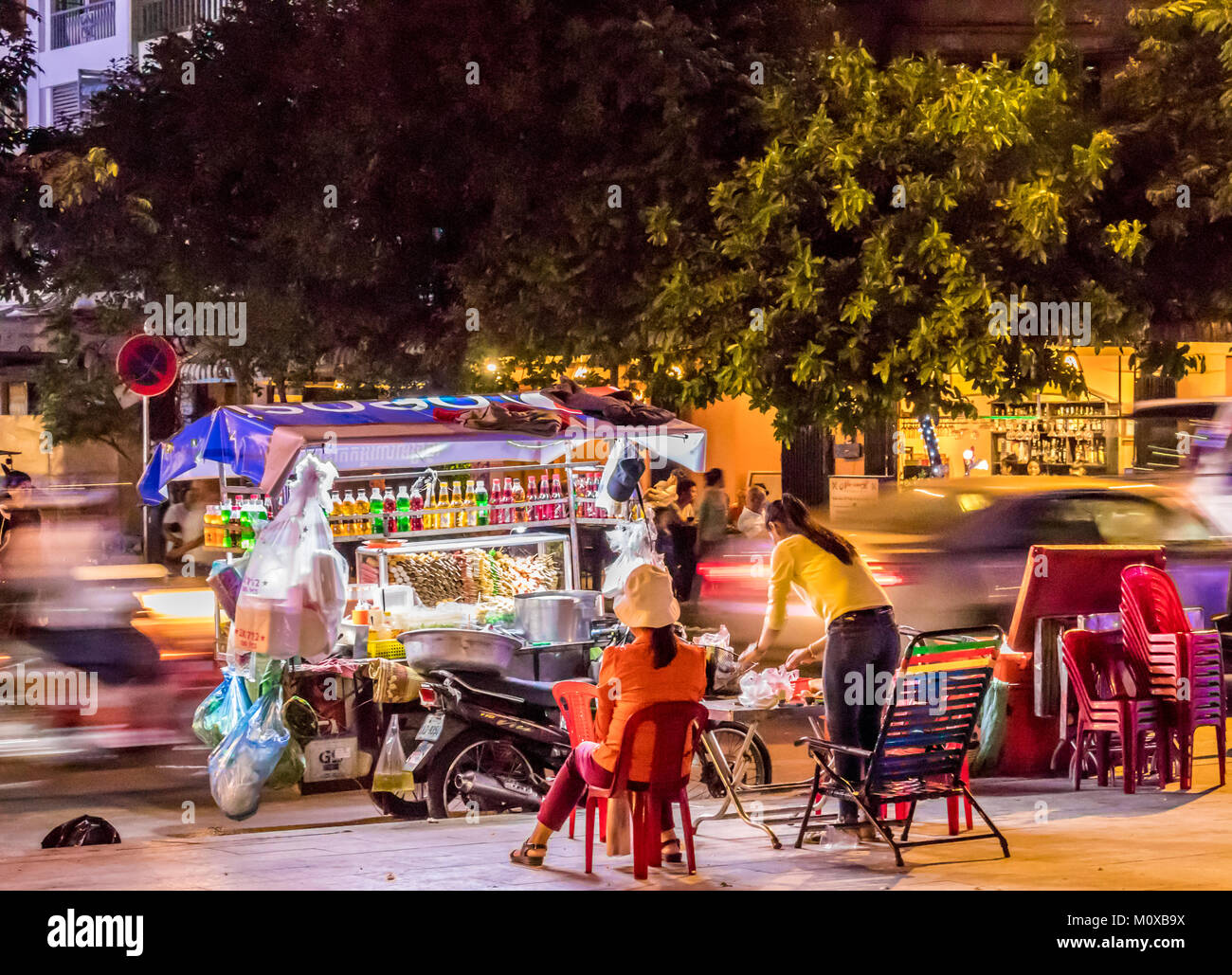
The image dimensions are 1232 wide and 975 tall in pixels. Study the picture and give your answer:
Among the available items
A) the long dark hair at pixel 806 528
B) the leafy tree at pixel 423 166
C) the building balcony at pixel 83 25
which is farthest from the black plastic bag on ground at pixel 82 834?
the building balcony at pixel 83 25

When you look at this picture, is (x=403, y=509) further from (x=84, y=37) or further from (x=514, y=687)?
(x=84, y=37)

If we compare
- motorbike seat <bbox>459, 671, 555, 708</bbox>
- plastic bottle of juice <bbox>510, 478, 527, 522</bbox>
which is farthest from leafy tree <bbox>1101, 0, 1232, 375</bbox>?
motorbike seat <bbox>459, 671, 555, 708</bbox>

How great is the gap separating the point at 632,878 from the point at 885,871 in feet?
3.57

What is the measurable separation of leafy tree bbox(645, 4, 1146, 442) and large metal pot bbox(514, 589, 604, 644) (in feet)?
13.1

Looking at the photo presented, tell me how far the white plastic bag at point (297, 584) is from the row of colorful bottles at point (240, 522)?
1.28 m

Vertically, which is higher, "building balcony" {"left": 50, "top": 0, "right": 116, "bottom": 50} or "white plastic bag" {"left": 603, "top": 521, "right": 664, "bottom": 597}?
"building balcony" {"left": 50, "top": 0, "right": 116, "bottom": 50}

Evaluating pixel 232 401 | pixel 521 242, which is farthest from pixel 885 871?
pixel 232 401

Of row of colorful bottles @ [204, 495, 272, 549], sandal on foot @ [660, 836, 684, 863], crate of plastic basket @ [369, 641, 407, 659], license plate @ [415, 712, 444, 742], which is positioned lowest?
sandal on foot @ [660, 836, 684, 863]

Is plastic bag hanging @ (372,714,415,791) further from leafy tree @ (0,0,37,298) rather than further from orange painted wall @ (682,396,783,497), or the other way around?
orange painted wall @ (682,396,783,497)

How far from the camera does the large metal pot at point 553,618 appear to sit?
9.80 meters

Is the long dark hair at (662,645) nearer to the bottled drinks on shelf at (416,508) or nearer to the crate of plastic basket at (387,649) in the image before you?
the crate of plastic basket at (387,649)

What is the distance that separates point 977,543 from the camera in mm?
12430

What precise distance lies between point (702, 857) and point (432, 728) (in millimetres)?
2075

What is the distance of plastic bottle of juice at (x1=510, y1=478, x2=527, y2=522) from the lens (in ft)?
36.1
